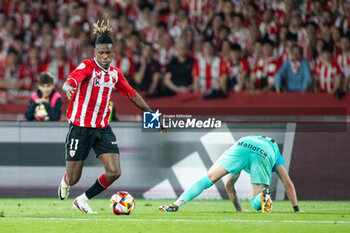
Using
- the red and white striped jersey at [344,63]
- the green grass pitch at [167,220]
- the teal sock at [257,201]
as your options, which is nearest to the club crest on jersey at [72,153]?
the green grass pitch at [167,220]

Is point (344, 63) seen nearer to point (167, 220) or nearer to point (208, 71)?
point (208, 71)

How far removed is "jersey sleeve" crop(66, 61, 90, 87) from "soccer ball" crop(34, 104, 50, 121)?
3109mm

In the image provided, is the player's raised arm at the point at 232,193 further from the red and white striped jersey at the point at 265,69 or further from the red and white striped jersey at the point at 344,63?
the red and white striped jersey at the point at 344,63

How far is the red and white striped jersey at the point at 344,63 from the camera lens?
12312mm

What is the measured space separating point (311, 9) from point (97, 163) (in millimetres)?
5818

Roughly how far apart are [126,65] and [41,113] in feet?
10.2

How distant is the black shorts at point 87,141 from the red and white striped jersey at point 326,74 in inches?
225

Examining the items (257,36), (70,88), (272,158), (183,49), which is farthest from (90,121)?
(257,36)

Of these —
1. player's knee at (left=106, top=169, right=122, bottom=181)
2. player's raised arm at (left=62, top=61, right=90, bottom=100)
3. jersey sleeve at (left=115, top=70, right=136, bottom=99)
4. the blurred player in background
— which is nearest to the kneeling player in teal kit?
player's knee at (left=106, top=169, right=122, bottom=181)

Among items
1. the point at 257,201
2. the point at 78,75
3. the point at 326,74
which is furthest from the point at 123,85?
the point at 326,74

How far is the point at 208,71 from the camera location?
12812 mm

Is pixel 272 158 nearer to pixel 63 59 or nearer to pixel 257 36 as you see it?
pixel 257 36

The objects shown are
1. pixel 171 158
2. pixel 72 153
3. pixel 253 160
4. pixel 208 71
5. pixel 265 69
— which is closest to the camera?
pixel 72 153

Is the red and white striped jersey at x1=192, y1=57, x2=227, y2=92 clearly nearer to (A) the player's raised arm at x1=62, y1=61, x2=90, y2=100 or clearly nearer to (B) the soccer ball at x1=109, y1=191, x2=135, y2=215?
(A) the player's raised arm at x1=62, y1=61, x2=90, y2=100
